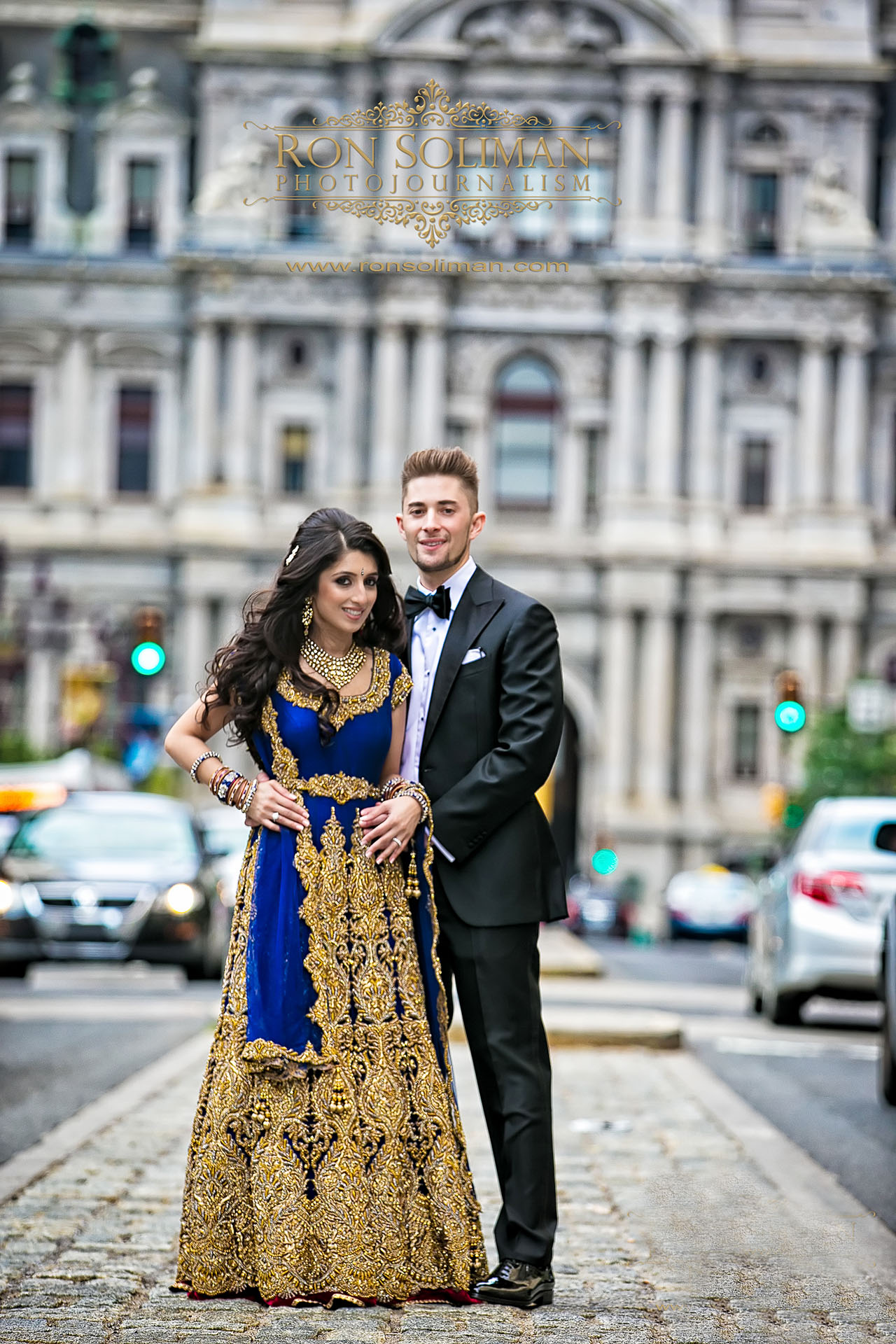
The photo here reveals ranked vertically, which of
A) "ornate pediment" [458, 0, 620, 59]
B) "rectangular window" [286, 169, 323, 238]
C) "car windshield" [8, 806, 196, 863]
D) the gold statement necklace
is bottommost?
"car windshield" [8, 806, 196, 863]

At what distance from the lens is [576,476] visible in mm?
61531

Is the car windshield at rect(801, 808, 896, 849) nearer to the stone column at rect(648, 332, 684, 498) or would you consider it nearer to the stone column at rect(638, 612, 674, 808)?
the stone column at rect(638, 612, 674, 808)

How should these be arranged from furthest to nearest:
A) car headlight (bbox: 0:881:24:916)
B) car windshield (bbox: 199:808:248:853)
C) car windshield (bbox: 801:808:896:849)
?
1. car windshield (bbox: 199:808:248:853)
2. car headlight (bbox: 0:881:24:916)
3. car windshield (bbox: 801:808:896:849)

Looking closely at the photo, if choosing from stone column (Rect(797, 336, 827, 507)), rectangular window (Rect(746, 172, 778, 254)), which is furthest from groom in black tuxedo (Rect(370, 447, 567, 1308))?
rectangular window (Rect(746, 172, 778, 254))

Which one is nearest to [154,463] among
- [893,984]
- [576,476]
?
[576,476]

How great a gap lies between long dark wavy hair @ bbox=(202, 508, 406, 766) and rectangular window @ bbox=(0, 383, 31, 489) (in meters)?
57.0

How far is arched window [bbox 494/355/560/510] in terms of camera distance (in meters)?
61.8

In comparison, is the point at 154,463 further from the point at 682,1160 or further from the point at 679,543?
the point at 682,1160

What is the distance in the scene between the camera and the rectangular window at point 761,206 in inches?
2445

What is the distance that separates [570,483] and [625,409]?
2477 mm

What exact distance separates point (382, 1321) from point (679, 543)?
55.0 metres

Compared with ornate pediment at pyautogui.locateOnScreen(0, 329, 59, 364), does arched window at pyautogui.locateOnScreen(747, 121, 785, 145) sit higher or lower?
higher

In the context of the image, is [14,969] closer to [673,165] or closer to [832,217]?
[673,165]

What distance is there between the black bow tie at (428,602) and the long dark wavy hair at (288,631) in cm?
14
